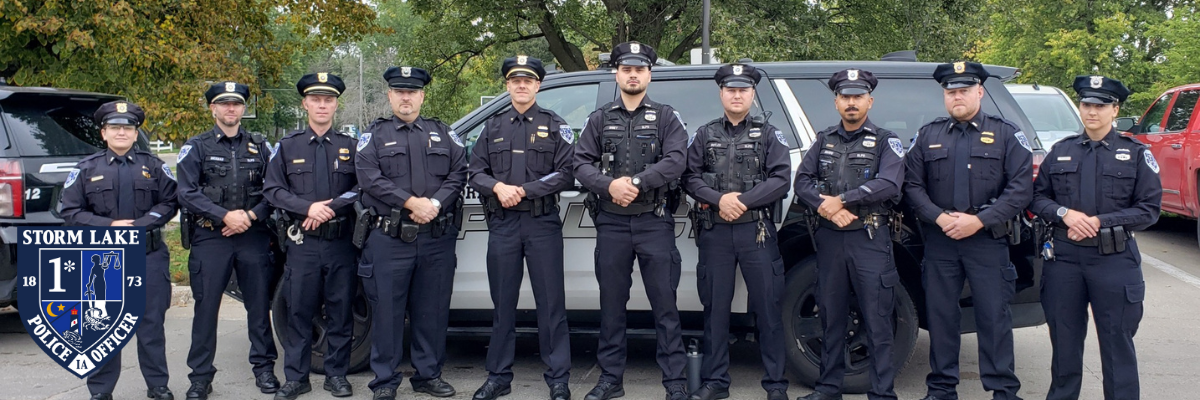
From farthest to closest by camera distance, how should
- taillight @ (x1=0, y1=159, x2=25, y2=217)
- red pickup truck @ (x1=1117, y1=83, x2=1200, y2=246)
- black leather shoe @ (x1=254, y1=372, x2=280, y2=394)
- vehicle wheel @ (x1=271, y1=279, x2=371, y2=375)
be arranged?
red pickup truck @ (x1=1117, y1=83, x2=1200, y2=246)
taillight @ (x1=0, y1=159, x2=25, y2=217)
vehicle wheel @ (x1=271, y1=279, x2=371, y2=375)
black leather shoe @ (x1=254, y1=372, x2=280, y2=394)

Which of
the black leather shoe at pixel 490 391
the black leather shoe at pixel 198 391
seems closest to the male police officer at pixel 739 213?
the black leather shoe at pixel 490 391

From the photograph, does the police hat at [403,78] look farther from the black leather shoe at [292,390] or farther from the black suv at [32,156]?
the black suv at [32,156]

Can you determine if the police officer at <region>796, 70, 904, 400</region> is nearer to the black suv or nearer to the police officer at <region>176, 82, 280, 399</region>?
the police officer at <region>176, 82, 280, 399</region>

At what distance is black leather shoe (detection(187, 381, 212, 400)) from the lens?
4.94 meters

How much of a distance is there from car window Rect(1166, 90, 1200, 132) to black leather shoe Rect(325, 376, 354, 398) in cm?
897

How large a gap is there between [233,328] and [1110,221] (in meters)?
5.76

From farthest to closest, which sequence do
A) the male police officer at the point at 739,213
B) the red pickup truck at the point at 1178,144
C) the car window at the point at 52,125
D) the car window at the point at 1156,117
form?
the car window at the point at 1156,117
the red pickup truck at the point at 1178,144
the car window at the point at 52,125
the male police officer at the point at 739,213

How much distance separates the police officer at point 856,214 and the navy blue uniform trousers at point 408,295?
1928mm

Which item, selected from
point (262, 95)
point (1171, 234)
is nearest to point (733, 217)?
point (262, 95)

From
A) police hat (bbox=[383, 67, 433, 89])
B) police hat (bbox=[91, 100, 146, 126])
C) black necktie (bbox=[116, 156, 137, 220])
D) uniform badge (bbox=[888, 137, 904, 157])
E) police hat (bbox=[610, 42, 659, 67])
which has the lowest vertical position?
black necktie (bbox=[116, 156, 137, 220])

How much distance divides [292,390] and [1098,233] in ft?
13.3

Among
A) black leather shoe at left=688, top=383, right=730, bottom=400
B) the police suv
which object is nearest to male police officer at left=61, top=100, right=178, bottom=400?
the police suv

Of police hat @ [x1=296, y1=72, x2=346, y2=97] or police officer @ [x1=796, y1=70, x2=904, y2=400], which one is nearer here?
police officer @ [x1=796, y1=70, x2=904, y2=400]

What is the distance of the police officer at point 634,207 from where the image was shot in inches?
186
